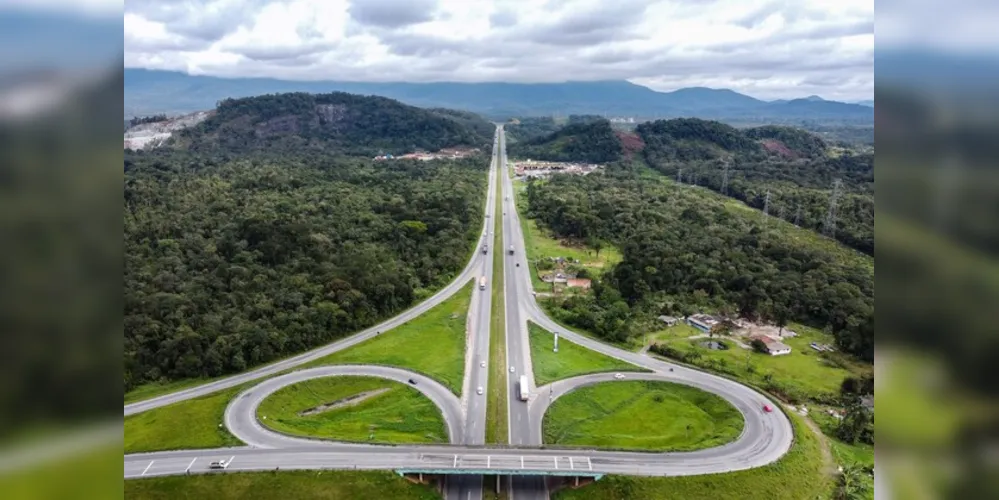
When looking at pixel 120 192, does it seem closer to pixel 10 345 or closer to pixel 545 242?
pixel 10 345

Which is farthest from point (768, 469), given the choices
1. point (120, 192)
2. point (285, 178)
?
point (285, 178)

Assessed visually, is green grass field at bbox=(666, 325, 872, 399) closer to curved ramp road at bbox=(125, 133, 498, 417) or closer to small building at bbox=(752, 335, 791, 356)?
small building at bbox=(752, 335, 791, 356)

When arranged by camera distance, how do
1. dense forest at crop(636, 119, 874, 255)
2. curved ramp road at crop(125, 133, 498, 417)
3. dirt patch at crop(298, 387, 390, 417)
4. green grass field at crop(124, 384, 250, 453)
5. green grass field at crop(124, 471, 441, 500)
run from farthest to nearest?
dense forest at crop(636, 119, 874, 255) < curved ramp road at crop(125, 133, 498, 417) < dirt patch at crop(298, 387, 390, 417) < green grass field at crop(124, 384, 250, 453) < green grass field at crop(124, 471, 441, 500)

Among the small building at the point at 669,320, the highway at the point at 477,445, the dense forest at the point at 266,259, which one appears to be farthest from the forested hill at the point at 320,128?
the highway at the point at 477,445

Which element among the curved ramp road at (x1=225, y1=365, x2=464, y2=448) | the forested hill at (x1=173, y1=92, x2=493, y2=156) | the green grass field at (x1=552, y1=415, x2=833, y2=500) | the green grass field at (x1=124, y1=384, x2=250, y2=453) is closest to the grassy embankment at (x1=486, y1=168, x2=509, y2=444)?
the curved ramp road at (x1=225, y1=365, x2=464, y2=448)

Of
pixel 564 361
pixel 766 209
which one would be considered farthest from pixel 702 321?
pixel 766 209

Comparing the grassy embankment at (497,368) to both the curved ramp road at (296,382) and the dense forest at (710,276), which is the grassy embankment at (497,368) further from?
the dense forest at (710,276)
